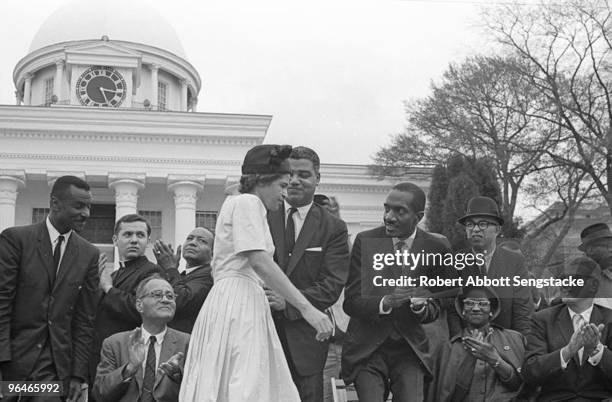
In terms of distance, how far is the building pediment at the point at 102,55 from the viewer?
39.1m

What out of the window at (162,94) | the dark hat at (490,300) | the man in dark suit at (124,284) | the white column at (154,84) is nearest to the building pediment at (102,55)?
the white column at (154,84)

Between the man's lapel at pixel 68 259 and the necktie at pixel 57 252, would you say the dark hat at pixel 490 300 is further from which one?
the necktie at pixel 57 252

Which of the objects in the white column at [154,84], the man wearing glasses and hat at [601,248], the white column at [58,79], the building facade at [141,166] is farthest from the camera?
the white column at [154,84]

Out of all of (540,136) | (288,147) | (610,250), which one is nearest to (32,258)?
(288,147)

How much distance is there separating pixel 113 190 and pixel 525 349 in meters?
29.2

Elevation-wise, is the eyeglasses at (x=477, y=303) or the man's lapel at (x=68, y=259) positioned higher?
the man's lapel at (x=68, y=259)

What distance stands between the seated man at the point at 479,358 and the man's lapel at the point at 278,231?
154cm

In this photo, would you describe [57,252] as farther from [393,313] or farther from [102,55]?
[102,55]

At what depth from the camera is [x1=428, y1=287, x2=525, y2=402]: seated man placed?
599 centimetres

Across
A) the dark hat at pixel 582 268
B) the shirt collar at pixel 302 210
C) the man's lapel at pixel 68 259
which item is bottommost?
the dark hat at pixel 582 268

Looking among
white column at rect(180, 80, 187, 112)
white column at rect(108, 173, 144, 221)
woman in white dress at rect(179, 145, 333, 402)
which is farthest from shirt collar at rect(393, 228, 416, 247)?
white column at rect(180, 80, 187, 112)

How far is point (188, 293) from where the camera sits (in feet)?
21.7

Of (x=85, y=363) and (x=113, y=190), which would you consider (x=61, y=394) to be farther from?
(x=113, y=190)

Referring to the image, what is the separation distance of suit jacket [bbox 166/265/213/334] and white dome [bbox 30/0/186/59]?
4110 centimetres
